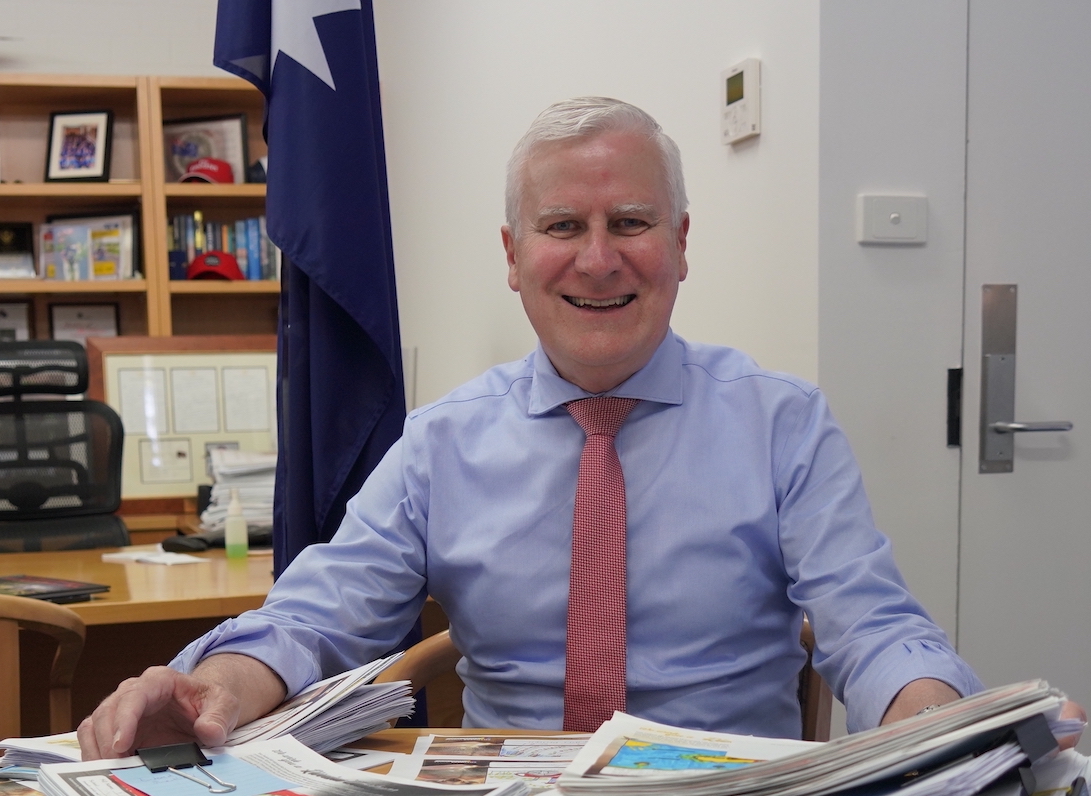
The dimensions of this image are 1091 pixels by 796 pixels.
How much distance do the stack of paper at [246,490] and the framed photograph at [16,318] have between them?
2084 mm

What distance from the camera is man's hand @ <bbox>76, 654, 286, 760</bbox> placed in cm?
91

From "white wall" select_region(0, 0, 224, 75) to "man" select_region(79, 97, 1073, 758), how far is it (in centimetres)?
389

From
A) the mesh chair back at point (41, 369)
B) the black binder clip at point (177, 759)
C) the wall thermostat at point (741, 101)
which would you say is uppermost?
the wall thermostat at point (741, 101)

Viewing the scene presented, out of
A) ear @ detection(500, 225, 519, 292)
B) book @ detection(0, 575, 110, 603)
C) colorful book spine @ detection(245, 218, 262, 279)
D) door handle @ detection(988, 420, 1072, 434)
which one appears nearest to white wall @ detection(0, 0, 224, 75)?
colorful book spine @ detection(245, 218, 262, 279)

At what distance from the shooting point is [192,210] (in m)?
4.74

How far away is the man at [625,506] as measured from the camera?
1.28 meters

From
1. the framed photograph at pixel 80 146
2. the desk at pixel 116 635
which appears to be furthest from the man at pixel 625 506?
the framed photograph at pixel 80 146

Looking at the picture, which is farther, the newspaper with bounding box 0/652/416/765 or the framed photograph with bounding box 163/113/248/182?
the framed photograph with bounding box 163/113/248/182

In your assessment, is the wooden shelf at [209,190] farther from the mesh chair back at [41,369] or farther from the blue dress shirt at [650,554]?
the blue dress shirt at [650,554]

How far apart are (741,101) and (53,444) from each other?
2286 millimetres

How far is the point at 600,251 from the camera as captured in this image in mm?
1335

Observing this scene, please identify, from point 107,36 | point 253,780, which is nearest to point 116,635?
point 253,780

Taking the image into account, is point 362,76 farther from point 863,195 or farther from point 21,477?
point 21,477

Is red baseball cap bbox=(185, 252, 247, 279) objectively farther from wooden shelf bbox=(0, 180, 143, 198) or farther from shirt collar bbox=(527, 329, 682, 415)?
shirt collar bbox=(527, 329, 682, 415)
